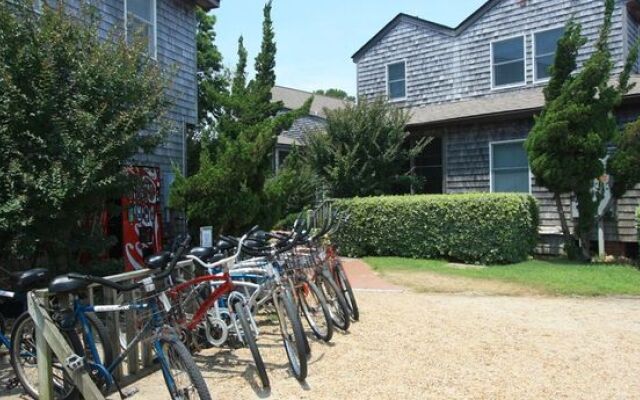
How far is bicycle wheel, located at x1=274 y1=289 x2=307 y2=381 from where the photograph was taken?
4.49 metres

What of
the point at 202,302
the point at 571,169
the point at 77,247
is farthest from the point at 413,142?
the point at 202,302

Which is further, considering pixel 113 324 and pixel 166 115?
pixel 166 115

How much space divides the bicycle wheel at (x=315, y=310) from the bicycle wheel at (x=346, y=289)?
32.1 inches

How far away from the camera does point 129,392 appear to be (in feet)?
13.8

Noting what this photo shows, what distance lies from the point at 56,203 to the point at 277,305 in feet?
9.36

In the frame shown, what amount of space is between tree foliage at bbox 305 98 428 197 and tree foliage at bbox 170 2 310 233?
3.93 m

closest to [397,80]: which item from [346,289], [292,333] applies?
[346,289]

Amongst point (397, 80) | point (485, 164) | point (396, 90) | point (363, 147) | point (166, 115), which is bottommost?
point (485, 164)

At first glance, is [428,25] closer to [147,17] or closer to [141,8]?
[147,17]

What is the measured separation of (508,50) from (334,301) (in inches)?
485

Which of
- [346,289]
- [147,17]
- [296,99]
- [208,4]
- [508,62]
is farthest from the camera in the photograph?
Result: [296,99]

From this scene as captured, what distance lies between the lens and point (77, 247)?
22.8ft

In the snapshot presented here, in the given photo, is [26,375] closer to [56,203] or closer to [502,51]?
[56,203]

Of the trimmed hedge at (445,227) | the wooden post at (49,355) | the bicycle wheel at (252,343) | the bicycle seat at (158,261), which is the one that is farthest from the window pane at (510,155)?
the wooden post at (49,355)
